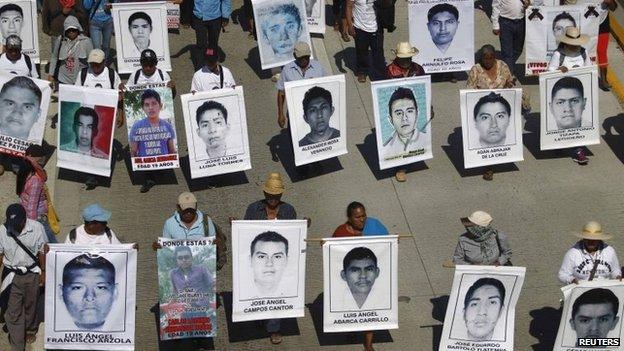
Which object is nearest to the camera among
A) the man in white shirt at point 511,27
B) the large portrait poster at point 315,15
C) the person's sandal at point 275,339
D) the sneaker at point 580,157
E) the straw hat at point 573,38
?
the person's sandal at point 275,339

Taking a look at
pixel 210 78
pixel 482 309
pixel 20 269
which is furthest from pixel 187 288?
pixel 210 78

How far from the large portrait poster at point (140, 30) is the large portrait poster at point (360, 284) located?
6.22 m

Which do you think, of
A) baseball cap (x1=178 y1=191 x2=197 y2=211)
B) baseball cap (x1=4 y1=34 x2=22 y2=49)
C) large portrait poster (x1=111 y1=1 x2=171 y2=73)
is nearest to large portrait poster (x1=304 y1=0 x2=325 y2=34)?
large portrait poster (x1=111 y1=1 x2=171 y2=73)

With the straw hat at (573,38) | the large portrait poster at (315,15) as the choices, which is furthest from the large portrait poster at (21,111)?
the straw hat at (573,38)

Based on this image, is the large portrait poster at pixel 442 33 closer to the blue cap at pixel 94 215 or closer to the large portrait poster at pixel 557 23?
the large portrait poster at pixel 557 23

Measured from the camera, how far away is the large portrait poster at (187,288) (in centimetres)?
1278

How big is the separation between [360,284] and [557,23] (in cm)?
687

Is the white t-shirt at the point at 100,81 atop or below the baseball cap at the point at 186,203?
atop

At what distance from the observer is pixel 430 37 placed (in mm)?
18609

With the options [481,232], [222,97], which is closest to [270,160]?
[222,97]

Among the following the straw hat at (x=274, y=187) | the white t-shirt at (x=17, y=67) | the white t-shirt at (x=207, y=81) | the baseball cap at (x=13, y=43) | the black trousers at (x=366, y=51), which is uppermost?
the black trousers at (x=366, y=51)

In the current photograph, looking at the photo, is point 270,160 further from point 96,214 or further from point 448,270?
point 96,214

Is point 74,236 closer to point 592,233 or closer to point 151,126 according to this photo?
point 151,126

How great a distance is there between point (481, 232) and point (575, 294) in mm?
1126
